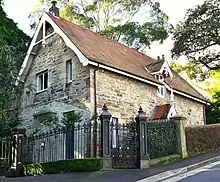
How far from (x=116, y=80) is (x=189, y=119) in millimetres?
8199

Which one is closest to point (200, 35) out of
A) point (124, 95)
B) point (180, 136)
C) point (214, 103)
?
point (214, 103)

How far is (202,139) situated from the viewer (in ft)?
67.7

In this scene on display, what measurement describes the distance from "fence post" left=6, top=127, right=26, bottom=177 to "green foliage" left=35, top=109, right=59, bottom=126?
130 inches

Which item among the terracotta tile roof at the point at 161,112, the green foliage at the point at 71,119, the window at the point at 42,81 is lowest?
the green foliage at the point at 71,119

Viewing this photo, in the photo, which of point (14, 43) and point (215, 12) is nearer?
point (14, 43)

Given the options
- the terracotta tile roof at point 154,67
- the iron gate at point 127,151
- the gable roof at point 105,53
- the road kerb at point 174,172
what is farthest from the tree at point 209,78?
the iron gate at point 127,151

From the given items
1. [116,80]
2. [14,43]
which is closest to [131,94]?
[116,80]

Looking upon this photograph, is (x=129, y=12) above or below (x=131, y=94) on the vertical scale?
above

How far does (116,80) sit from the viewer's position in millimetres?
20672

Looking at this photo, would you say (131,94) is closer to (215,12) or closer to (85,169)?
(85,169)

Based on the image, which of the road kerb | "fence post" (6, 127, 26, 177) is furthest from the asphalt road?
"fence post" (6, 127, 26, 177)

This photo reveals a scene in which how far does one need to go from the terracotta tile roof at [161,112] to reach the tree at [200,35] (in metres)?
9.80

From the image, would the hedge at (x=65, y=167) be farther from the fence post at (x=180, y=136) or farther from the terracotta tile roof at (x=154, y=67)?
the terracotta tile roof at (x=154, y=67)

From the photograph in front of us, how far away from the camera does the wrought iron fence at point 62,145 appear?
714 inches
